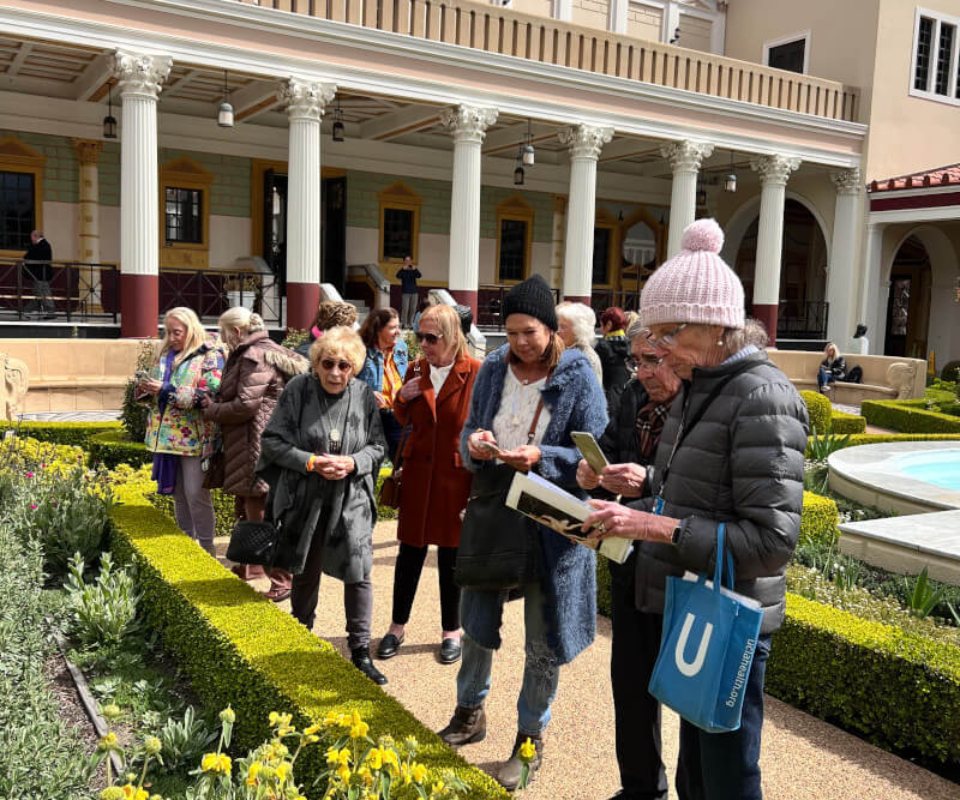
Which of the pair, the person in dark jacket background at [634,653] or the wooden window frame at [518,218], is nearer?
the person in dark jacket background at [634,653]

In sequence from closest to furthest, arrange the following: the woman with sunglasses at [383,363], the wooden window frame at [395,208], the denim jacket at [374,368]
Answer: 1. the woman with sunglasses at [383,363]
2. the denim jacket at [374,368]
3. the wooden window frame at [395,208]

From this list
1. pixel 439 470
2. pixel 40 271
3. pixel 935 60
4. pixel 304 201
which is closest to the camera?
pixel 439 470

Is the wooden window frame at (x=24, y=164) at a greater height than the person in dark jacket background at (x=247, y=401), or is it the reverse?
the wooden window frame at (x=24, y=164)

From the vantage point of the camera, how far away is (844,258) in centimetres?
2348

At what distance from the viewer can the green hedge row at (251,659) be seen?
10.3 feet

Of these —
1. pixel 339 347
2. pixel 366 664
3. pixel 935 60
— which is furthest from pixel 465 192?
pixel 935 60

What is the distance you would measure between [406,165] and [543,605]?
20.5 metres

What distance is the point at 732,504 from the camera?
244cm

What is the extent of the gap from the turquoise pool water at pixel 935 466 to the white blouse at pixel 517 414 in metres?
6.52

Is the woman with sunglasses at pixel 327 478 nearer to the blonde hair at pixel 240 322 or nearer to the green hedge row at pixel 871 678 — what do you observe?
the blonde hair at pixel 240 322

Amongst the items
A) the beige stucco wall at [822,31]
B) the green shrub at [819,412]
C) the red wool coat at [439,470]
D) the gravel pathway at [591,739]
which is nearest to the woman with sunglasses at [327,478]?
the red wool coat at [439,470]

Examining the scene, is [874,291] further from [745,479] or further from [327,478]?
[745,479]

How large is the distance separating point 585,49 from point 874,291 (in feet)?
35.5

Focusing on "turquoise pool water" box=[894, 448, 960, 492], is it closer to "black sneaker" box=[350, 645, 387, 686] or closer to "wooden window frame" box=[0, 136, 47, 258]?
"black sneaker" box=[350, 645, 387, 686]
